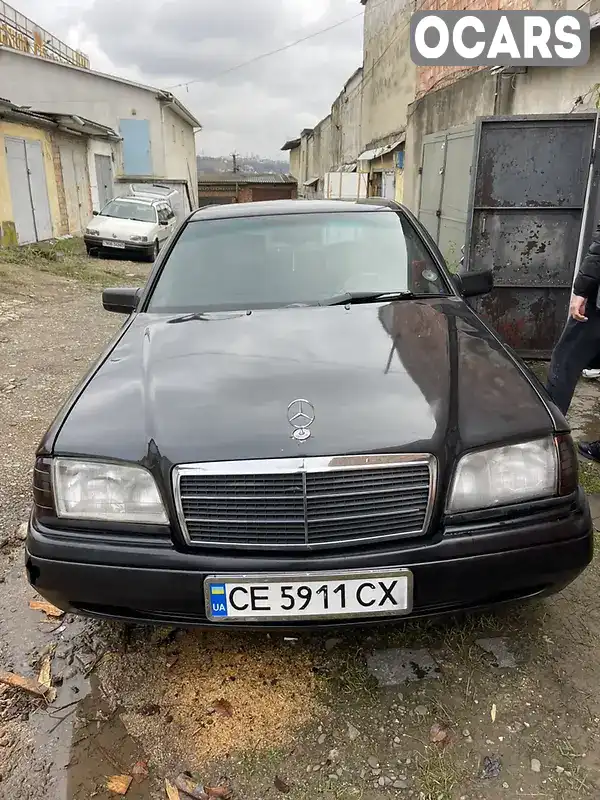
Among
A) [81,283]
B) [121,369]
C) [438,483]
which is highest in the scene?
[121,369]

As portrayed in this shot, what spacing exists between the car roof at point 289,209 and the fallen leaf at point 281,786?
2.74 meters

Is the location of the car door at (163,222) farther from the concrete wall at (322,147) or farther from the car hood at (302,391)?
the concrete wall at (322,147)

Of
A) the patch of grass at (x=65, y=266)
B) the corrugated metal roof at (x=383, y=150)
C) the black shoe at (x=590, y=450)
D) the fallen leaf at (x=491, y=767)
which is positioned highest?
the corrugated metal roof at (x=383, y=150)

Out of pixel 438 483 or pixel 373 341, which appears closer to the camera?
pixel 438 483

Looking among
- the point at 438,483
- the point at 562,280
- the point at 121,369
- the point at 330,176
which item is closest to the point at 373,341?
the point at 438,483

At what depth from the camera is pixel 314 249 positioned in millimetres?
3229

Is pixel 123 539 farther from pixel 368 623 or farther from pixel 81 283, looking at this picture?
pixel 81 283

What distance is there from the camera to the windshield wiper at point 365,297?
115 inches

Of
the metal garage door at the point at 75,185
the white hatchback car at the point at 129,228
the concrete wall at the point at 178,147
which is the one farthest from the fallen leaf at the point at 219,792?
the concrete wall at the point at 178,147

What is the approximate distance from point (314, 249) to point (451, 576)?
76.9 inches

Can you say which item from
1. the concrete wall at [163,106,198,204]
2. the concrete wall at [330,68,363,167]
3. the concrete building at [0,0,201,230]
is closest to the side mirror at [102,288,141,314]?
the concrete building at [0,0,201,230]

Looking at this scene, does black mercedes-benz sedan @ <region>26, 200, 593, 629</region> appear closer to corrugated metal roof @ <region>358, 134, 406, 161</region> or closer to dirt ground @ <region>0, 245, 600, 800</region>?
dirt ground @ <region>0, 245, 600, 800</region>

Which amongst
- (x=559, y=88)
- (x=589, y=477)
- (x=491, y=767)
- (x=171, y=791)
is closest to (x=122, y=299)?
(x=171, y=791)

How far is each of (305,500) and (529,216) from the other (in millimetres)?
4470
